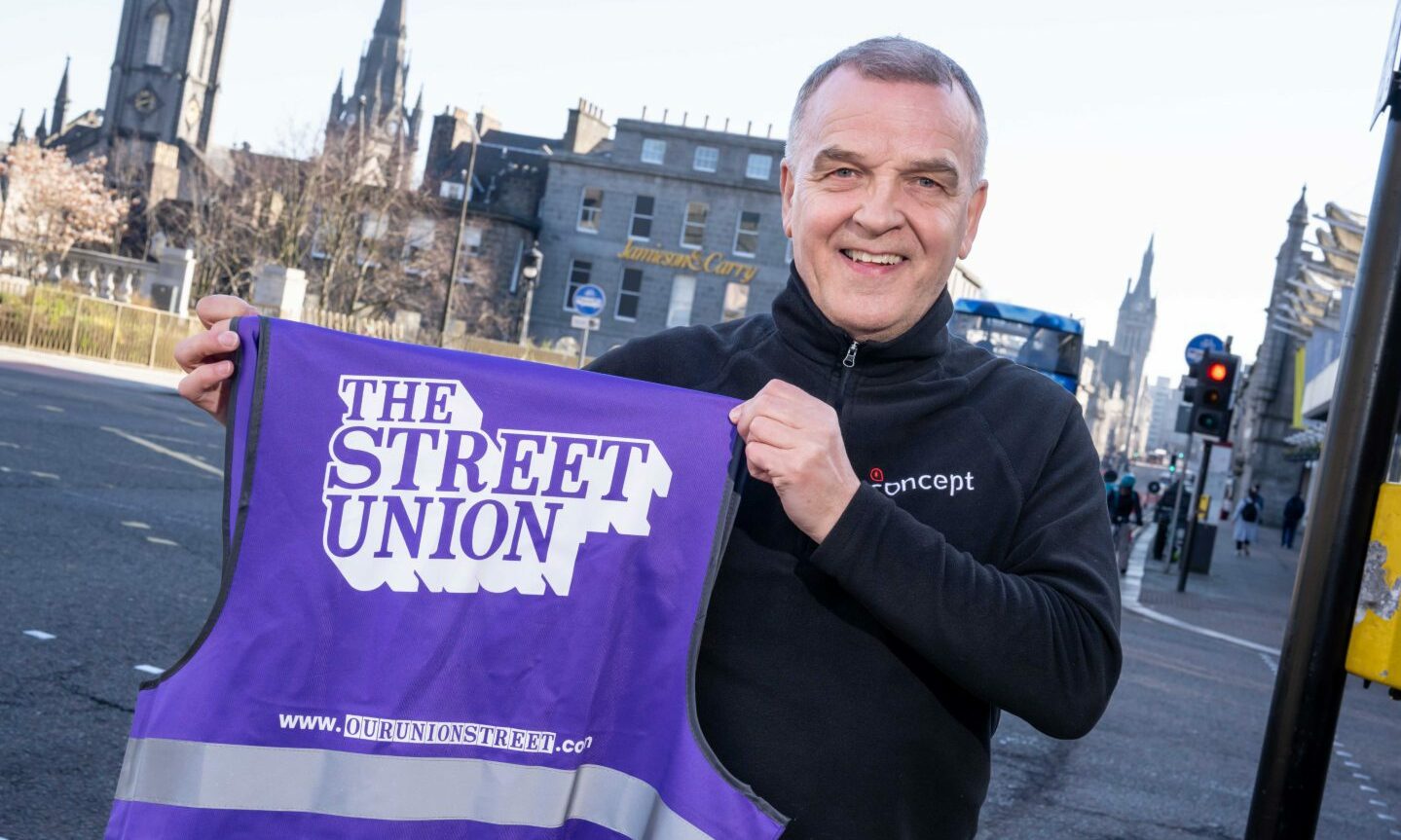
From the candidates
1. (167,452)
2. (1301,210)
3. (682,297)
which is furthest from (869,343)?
(1301,210)

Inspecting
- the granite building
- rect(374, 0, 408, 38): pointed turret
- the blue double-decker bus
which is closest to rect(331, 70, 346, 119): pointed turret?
rect(374, 0, 408, 38): pointed turret

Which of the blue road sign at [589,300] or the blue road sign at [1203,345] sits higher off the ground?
the blue road sign at [1203,345]

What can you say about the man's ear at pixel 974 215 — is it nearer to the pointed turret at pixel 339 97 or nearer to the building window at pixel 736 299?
the building window at pixel 736 299

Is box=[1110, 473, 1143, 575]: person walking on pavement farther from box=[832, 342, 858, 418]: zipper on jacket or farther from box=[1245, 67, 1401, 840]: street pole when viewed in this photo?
box=[832, 342, 858, 418]: zipper on jacket

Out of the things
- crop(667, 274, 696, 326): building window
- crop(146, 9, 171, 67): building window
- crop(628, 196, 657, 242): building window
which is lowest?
crop(667, 274, 696, 326): building window

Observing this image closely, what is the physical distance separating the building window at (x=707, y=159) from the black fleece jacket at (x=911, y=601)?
172ft

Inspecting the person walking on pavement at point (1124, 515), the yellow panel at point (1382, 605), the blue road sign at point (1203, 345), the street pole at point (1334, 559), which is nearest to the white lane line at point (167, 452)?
the street pole at point (1334, 559)

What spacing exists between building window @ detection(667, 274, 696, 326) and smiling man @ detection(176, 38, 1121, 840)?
51.3 m

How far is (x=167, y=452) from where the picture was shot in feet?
49.4

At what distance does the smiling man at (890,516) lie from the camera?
6.81ft

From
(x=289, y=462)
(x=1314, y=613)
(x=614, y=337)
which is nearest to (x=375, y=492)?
(x=289, y=462)

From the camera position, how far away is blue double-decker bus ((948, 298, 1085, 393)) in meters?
24.9

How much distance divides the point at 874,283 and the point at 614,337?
5108 centimetres

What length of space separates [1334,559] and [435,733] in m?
2.66
